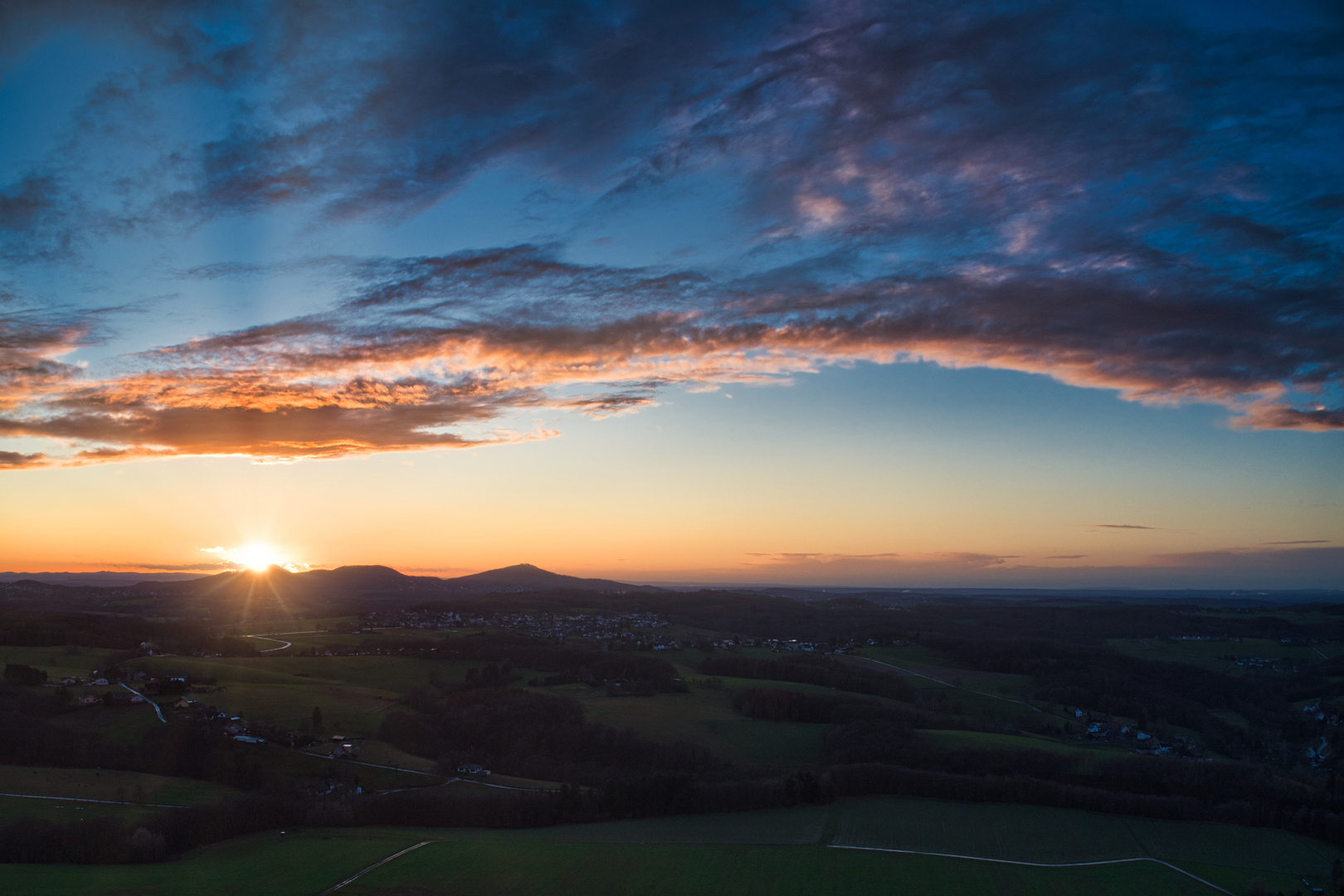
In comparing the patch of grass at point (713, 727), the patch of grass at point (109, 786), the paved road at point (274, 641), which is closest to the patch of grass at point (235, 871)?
the patch of grass at point (109, 786)

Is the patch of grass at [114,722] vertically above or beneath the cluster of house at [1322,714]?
above

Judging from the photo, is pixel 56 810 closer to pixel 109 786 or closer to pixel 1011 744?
pixel 109 786

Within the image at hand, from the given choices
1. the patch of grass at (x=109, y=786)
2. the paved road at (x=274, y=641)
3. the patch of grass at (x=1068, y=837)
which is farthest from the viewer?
the paved road at (x=274, y=641)

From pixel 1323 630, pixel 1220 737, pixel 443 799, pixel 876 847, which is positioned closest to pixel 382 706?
pixel 443 799

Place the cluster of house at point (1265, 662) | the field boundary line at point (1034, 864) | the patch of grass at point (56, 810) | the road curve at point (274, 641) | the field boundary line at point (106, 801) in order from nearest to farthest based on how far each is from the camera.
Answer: the field boundary line at point (1034, 864)
the patch of grass at point (56, 810)
the field boundary line at point (106, 801)
the road curve at point (274, 641)
the cluster of house at point (1265, 662)

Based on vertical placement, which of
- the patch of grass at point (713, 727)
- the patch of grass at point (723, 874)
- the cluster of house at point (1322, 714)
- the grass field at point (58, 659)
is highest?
the grass field at point (58, 659)

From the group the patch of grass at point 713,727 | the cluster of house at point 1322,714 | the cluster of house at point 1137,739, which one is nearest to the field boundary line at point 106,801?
the patch of grass at point 713,727

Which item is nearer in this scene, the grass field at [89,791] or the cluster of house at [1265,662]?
the grass field at [89,791]

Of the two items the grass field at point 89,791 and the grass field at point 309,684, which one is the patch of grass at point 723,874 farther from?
the grass field at point 309,684

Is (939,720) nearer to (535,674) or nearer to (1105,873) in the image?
(1105,873)
